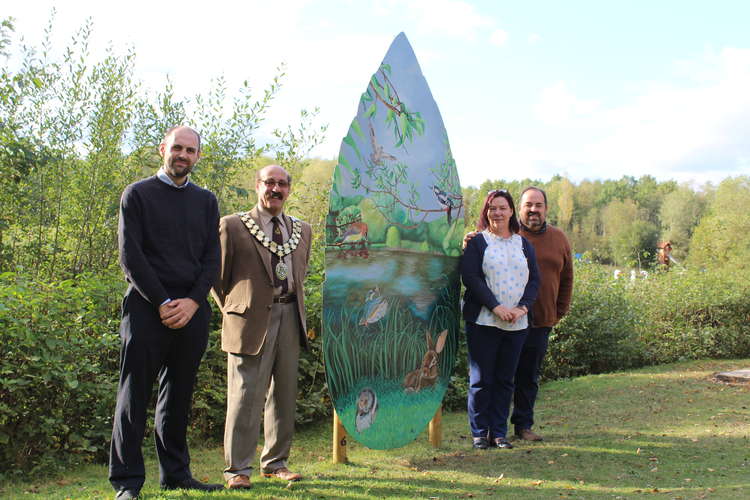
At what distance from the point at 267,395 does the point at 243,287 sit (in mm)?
672

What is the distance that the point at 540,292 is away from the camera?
15.7ft

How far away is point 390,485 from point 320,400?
1909 millimetres

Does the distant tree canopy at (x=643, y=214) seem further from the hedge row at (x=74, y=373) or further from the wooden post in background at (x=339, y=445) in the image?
the wooden post in background at (x=339, y=445)

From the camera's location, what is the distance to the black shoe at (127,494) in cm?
326

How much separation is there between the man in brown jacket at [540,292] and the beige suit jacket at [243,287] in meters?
1.89

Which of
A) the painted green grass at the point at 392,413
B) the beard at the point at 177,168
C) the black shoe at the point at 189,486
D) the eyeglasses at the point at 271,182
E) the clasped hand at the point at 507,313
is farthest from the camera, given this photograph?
the clasped hand at the point at 507,313

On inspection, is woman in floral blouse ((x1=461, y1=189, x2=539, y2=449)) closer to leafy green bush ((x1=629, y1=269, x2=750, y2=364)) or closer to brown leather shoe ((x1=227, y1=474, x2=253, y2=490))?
brown leather shoe ((x1=227, y1=474, x2=253, y2=490))

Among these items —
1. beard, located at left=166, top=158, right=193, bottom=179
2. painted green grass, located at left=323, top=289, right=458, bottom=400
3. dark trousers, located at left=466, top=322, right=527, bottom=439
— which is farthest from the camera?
dark trousers, located at left=466, top=322, right=527, bottom=439

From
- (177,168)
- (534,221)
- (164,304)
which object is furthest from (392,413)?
(177,168)

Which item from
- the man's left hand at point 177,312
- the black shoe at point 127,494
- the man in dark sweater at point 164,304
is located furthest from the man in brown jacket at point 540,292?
the black shoe at point 127,494

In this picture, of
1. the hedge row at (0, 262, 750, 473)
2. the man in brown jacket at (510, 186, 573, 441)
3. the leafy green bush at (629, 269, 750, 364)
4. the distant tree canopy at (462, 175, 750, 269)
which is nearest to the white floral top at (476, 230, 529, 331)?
the man in brown jacket at (510, 186, 573, 441)

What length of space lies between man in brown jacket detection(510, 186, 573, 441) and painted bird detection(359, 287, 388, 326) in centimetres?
114

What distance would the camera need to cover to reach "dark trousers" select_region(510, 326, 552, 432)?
4828 mm

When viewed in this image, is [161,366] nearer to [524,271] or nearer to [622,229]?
[524,271]
